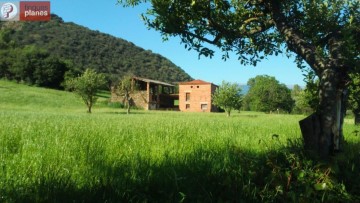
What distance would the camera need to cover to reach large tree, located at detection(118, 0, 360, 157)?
5633mm

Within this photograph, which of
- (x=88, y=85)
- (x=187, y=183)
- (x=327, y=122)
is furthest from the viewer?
(x=88, y=85)

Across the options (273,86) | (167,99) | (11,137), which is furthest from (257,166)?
(273,86)

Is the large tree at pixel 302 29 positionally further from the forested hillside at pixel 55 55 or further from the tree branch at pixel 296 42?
the forested hillside at pixel 55 55

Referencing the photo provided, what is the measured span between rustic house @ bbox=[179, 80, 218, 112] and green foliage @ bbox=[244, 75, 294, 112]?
2859cm

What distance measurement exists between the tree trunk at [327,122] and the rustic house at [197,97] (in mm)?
80966

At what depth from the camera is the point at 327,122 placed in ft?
18.6

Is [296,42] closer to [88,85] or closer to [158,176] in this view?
[158,176]

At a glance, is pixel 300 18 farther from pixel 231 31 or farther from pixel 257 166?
pixel 257 166

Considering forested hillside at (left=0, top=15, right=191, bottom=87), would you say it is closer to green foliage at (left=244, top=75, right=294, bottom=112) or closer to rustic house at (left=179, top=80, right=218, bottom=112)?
rustic house at (left=179, top=80, right=218, bottom=112)

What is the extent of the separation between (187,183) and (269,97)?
11294 centimetres

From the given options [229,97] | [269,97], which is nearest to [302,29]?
[229,97]

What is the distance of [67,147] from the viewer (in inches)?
230

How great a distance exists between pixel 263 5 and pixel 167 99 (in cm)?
8540

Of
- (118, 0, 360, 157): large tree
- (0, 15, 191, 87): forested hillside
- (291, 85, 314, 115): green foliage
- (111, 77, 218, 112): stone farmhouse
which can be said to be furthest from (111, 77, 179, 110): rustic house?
(118, 0, 360, 157): large tree
